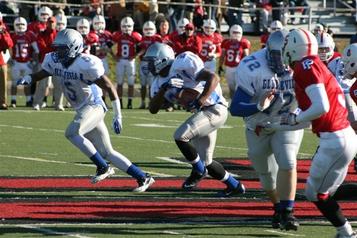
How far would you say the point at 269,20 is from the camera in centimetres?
2673

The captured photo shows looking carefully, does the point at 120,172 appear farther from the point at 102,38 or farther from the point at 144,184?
the point at 102,38

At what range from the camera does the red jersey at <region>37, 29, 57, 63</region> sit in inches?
803

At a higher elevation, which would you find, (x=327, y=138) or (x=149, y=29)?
(x=327, y=138)

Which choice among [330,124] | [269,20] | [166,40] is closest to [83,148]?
[330,124]

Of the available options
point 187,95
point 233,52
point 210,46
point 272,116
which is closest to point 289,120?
point 272,116

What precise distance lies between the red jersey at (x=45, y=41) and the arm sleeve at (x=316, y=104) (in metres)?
13.0

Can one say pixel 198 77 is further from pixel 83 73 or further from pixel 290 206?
pixel 290 206

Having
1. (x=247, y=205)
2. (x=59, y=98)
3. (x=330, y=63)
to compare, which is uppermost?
(x=330, y=63)

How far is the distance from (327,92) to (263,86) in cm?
101

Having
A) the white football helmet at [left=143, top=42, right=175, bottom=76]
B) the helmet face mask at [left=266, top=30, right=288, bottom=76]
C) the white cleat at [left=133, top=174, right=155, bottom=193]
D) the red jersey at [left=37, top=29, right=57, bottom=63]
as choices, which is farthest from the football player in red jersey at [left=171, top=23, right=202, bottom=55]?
the helmet face mask at [left=266, top=30, right=288, bottom=76]

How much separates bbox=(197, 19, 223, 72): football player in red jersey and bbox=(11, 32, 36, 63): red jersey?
313cm

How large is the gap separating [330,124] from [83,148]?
3399mm

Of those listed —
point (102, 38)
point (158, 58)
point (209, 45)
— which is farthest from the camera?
point (209, 45)

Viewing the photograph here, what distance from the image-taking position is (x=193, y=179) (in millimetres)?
11047
